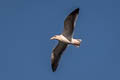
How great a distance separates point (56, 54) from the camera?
2283 centimetres

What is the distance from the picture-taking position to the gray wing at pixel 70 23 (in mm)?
20598

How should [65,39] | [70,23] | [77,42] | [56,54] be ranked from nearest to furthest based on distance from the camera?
1. [70,23]
2. [77,42]
3. [65,39]
4. [56,54]

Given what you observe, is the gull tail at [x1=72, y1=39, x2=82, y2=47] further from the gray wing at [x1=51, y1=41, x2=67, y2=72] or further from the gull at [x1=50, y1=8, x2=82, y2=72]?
the gray wing at [x1=51, y1=41, x2=67, y2=72]

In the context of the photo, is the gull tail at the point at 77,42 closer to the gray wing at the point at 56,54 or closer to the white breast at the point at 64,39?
the white breast at the point at 64,39

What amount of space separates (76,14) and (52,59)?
11.1ft

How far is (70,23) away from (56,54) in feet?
8.59

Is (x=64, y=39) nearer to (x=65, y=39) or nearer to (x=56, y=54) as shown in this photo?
(x=65, y=39)

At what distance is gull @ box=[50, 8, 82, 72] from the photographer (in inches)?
816

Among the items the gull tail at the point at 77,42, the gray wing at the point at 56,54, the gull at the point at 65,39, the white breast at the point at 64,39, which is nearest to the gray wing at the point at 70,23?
the gull at the point at 65,39

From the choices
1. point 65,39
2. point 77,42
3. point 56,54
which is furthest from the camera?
point 56,54

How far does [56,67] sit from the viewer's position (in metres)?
22.5

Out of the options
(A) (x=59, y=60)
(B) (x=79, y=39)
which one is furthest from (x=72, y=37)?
(A) (x=59, y=60)

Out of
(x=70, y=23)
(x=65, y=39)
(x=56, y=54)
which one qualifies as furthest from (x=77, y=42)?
(x=56, y=54)

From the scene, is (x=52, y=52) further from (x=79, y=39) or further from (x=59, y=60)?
(x=79, y=39)
